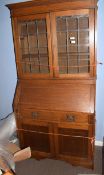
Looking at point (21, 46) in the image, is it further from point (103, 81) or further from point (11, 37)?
point (103, 81)

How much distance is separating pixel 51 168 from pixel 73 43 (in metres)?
1.62

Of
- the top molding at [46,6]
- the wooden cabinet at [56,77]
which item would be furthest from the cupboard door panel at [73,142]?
the top molding at [46,6]

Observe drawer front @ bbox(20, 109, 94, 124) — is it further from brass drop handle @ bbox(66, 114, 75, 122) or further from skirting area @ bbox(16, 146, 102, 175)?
skirting area @ bbox(16, 146, 102, 175)

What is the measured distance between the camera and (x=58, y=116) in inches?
90.0

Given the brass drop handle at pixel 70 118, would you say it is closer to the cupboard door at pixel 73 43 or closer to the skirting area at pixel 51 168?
the cupboard door at pixel 73 43

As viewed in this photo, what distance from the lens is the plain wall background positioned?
7.75 ft

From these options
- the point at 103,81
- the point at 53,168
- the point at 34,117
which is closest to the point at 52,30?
the point at 103,81

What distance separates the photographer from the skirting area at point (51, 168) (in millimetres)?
2322

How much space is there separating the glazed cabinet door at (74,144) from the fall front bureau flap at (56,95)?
0.82 ft

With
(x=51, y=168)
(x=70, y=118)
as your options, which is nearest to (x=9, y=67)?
(x=70, y=118)

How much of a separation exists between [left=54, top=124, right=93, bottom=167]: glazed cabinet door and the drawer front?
79 millimetres

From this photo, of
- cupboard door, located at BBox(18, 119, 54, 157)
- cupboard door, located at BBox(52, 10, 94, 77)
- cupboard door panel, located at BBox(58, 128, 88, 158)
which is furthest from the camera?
cupboard door, located at BBox(18, 119, 54, 157)

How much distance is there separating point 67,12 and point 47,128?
1433 millimetres

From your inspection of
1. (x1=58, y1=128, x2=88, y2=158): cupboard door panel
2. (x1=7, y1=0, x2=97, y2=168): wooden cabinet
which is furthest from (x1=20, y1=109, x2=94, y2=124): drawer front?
(x1=58, y1=128, x2=88, y2=158): cupboard door panel
